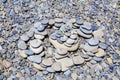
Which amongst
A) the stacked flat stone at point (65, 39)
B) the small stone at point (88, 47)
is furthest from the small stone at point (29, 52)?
the small stone at point (88, 47)

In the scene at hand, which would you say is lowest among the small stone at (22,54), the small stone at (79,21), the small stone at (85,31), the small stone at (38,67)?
the small stone at (38,67)

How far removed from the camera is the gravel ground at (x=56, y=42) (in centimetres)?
246

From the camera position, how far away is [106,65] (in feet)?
8.38

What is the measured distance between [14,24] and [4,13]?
0.66 feet

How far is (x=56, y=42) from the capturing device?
8.40ft

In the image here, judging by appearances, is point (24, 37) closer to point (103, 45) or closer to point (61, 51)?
point (61, 51)

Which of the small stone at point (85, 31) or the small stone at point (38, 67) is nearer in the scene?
the small stone at point (38, 67)

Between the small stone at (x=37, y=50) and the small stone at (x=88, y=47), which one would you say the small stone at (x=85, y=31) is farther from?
the small stone at (x=37, y=50)

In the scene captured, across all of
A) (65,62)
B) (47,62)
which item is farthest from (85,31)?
(47,62)

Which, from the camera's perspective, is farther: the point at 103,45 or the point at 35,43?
the point at 103,45

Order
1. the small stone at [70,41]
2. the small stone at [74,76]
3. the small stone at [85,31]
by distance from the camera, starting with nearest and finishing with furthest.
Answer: the small stone at [74,76], the small stone at [70,41], the small stone at [85,31]

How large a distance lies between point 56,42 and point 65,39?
9 cm

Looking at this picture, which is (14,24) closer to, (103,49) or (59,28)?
(59,28)

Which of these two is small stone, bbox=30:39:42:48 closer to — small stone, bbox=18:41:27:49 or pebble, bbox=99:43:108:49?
small stone, bbox=18:41:27:49
